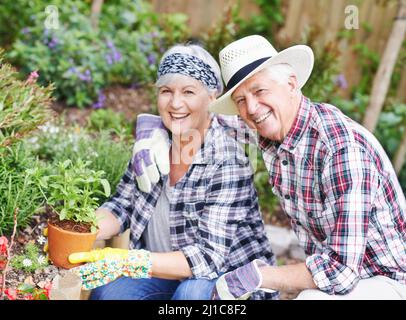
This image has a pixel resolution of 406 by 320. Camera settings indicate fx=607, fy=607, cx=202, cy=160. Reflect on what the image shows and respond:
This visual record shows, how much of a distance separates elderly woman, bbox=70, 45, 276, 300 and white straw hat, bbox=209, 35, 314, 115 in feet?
0.43

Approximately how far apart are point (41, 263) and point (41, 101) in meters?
0.83

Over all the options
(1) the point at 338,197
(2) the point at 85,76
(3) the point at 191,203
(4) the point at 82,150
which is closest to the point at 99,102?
(2) the point at 85,76

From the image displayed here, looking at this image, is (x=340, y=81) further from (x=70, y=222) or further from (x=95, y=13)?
(x=70, y=222)

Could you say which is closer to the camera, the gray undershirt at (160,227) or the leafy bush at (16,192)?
the leafy bush at (16,192)

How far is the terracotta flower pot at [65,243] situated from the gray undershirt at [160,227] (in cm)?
46

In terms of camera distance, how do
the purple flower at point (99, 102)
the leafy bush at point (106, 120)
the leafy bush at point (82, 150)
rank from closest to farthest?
1. the leafy bush at point (82, 150)
2. the leafy bush at point (106, 120)
3. the purple flower at point (99, 102)

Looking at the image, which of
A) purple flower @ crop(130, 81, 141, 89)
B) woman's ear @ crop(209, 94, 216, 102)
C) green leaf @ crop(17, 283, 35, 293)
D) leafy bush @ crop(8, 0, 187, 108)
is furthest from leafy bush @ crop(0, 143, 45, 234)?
purple flower @ crop(130, 81, 141, 89)

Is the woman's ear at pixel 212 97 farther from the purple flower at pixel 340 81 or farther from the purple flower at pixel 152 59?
the purple flower at pixel 340 81

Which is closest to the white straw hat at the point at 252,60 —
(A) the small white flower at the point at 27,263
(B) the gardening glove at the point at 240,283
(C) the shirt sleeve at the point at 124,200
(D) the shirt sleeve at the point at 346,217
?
(D) the shirt sleeve at the point at 346,217

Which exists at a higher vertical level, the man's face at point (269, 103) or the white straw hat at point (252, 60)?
the white straw hat at point (252, 60)

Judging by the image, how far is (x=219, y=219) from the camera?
244 cm

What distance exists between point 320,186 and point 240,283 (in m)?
0.46

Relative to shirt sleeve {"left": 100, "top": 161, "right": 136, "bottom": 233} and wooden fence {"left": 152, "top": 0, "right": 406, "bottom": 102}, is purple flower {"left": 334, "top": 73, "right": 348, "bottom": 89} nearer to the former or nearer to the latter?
wooden fence {"left": 152, "top": 0, "right": 406, "bottom": 102}

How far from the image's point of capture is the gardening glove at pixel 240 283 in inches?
87.4
